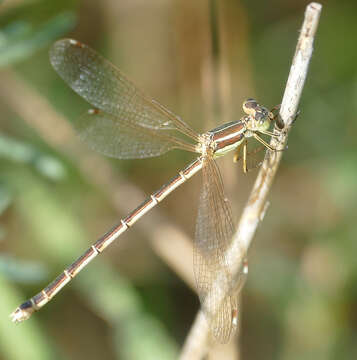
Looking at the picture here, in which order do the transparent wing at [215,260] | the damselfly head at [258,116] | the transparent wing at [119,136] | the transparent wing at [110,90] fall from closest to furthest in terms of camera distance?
the transparent wing at [215,260]
the damselfly head at [258,116]
the transparent wing at [110,90]
the transparent wing at [119,136]

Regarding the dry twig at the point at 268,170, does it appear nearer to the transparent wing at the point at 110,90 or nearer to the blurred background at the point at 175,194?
the blurred background at the point at 175,194

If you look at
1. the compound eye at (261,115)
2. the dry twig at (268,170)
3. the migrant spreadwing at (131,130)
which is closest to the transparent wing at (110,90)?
the migrant spreadwing at (131,130)

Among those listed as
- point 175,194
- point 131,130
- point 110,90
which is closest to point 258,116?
point 131,130

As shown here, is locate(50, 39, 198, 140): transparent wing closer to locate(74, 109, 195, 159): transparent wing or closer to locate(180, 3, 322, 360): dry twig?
locate(74, 109, 195, 159): transparent wing

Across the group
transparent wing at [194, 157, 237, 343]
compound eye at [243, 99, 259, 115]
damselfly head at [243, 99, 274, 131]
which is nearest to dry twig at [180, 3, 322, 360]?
transparent wing at [194, 157, 237, 343]

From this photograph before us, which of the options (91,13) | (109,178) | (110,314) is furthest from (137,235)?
(91,13)
